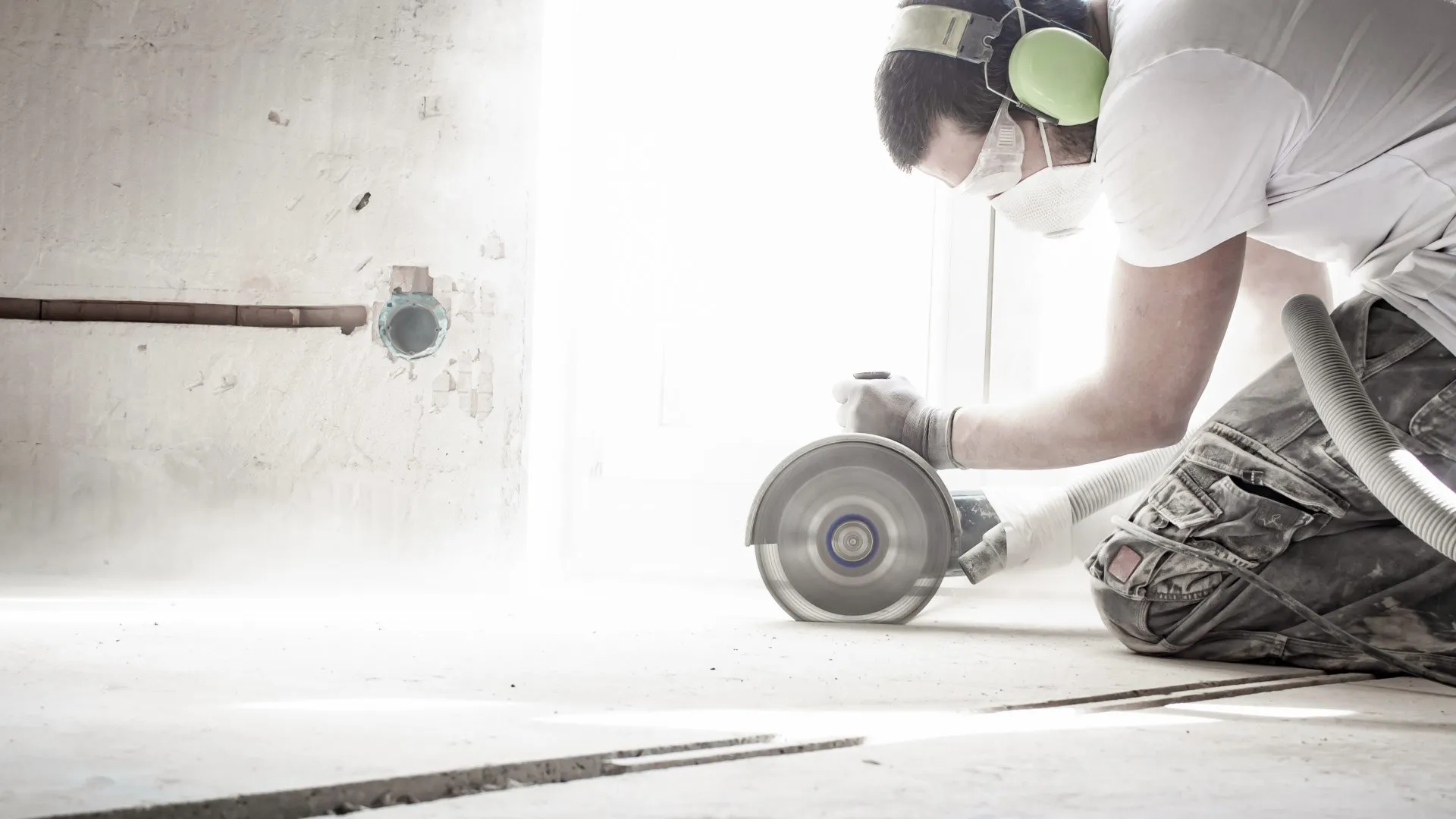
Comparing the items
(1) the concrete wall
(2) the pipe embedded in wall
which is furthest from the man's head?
(2) the pipe embedded in wall

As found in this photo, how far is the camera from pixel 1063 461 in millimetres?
1491

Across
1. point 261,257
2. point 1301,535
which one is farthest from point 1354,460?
point 261,257

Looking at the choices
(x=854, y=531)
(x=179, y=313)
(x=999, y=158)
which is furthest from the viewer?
(x=179, y=313)

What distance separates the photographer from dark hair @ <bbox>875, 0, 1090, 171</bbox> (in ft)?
4.41

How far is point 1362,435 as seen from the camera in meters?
1.14

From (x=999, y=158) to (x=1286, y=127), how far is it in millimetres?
348

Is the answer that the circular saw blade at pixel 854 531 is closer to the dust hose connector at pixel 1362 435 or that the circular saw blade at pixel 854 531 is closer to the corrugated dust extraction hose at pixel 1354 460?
the corrugated dust extraction hose at pixel 1354 460

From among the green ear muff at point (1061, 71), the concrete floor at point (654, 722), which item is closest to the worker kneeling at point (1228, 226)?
the green ear muff at point (1061, 71)

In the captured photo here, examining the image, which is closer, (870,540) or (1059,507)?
(870,540)

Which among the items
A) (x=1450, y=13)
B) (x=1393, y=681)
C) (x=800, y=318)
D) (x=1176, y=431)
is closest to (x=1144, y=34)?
(x=1450, y=13)

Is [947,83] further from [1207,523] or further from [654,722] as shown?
[654,722]

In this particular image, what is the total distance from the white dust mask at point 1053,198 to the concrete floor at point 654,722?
0.60 m

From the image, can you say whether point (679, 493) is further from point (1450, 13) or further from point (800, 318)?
point (1450, 13)

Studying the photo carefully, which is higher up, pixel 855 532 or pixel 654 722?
pixel 855 532
